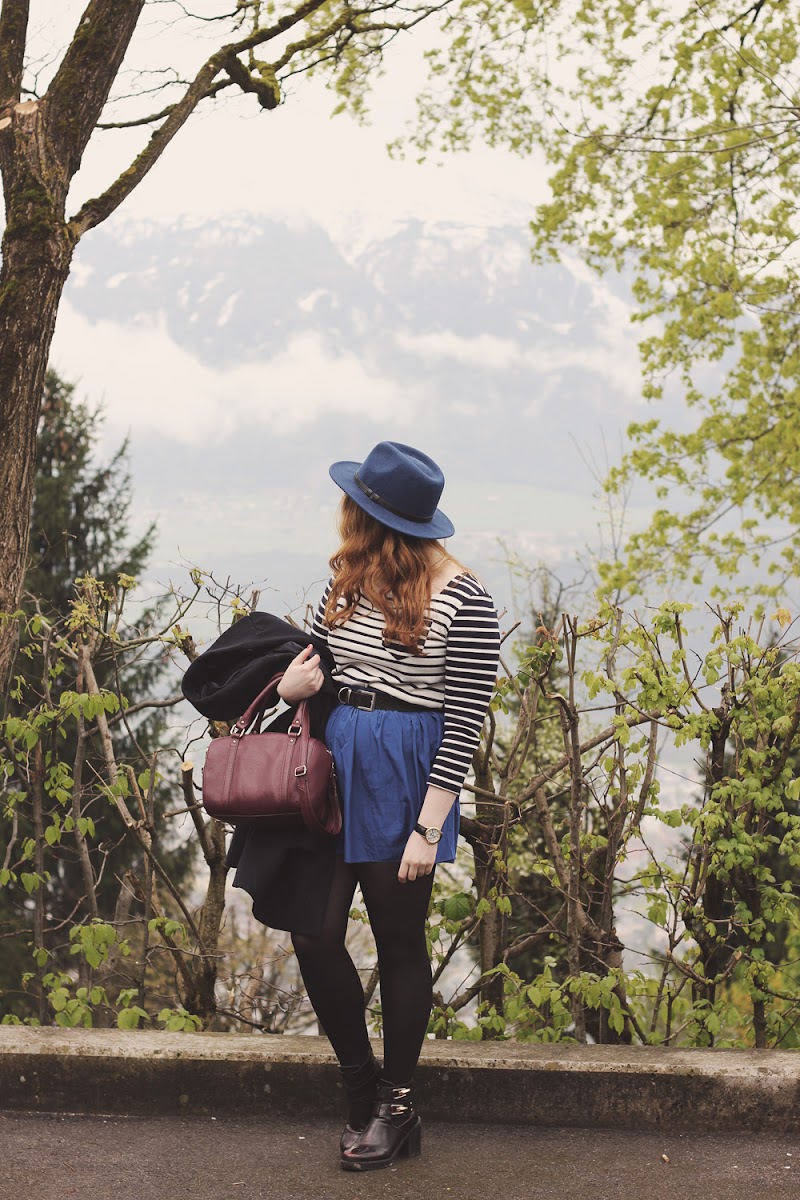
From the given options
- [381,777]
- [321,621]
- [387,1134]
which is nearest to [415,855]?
[381,777]

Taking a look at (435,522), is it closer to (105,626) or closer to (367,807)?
(367,807)

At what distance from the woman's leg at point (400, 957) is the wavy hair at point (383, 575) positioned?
57 cm

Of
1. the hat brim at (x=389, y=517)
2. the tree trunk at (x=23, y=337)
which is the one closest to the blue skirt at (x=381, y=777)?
the hat brim at (x=389, y=517)

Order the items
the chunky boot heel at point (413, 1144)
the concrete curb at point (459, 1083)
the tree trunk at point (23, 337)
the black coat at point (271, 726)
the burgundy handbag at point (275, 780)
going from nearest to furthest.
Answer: the burgundy handbag at point (275, 780) → the black coat at point (271, 726) → the chunky boot heel at point (413, 1144) → the concrete curb at point (459, 1083) → the tree trunk at point (23, 337)

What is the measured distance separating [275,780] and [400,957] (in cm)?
56

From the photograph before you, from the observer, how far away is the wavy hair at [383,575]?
2.78 m

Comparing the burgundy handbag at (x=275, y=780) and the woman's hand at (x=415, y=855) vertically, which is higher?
the burgundy handbag at (x=275, y=780)

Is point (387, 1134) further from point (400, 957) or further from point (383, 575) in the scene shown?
point (383, 575)

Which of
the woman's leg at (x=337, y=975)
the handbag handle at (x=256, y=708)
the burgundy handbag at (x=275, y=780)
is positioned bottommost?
the woman's leg at (x=337, y=975)

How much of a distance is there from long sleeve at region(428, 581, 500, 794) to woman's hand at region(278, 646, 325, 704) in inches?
12.6

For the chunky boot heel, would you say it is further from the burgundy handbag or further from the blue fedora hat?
the blue fedora hat

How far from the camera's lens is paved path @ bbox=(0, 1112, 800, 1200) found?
2.82 m

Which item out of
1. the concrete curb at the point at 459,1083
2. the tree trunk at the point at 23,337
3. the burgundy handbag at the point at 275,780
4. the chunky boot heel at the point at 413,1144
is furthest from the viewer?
the tree trunk at the point at 23,337

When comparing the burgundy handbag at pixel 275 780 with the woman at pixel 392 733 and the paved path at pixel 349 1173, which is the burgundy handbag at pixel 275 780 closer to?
the woman at pixel 392 733
